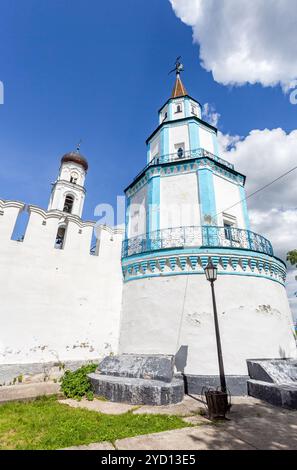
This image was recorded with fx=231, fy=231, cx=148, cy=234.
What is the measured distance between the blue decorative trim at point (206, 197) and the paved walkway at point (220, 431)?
7.72m

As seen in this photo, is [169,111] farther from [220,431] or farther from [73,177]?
[220,431]

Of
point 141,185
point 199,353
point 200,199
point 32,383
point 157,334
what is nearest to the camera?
point 32,383

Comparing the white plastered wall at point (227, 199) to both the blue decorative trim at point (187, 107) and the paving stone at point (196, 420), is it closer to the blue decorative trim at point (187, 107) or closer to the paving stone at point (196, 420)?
the blue decorative trim at point (187, 107)

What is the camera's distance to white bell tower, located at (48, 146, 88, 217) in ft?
75.3

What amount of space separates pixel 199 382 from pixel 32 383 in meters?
5.85

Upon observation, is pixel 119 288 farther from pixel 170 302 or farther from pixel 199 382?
pixel 199 382

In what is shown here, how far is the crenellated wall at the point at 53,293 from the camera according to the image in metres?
8.52

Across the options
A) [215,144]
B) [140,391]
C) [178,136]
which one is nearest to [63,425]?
[140,391]

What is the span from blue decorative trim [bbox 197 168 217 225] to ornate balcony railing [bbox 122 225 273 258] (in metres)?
0.79

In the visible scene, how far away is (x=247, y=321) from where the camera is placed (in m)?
9.00

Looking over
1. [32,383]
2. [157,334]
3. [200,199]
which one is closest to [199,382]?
[157,334]

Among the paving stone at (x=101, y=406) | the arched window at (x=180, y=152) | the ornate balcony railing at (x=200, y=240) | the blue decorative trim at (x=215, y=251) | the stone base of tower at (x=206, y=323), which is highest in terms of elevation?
the arched window at (x=180, y=152)

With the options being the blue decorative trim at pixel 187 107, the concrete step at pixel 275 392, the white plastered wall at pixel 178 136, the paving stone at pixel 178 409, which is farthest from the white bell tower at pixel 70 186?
the concrete step at pixel 275 392
